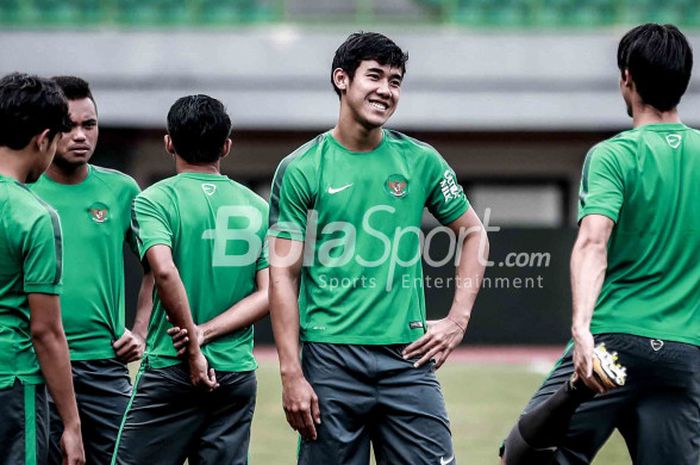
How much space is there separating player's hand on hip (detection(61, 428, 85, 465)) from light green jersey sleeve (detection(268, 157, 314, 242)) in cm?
110

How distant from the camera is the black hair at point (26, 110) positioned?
13.2 ft

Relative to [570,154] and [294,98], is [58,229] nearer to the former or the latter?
[294,98]

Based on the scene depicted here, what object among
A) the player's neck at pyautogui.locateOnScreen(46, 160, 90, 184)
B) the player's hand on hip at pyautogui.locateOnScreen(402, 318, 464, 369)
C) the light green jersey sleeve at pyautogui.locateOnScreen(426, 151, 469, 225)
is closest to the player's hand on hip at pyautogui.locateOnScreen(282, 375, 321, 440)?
the player's hand on hip at pyautogui.locateOnScreen(402, 318, 464, 369)

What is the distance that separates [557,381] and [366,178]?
1087 mm

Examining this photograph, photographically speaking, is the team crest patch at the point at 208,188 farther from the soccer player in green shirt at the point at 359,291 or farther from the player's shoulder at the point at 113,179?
the player's shoulder at the point at 113,179

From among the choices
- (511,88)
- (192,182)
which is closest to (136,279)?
(511,88)

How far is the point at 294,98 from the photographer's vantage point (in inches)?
750

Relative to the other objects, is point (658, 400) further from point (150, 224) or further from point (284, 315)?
point (150, 224)

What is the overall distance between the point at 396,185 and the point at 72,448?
159 cm

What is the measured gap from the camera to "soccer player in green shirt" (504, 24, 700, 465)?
4266 millimetres

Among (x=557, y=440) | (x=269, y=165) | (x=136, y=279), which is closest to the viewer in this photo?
(x=557, y=440)

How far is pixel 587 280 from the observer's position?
417cm

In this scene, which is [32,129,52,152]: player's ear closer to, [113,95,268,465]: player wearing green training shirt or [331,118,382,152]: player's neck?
[113,95,268,465]: player wearing green training shirt

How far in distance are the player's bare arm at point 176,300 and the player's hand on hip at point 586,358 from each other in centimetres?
153
